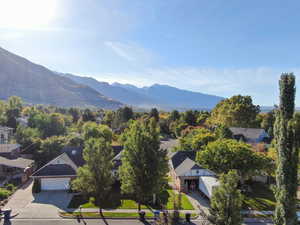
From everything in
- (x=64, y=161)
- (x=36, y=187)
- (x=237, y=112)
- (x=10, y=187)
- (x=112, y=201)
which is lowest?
(x=112, y=201)

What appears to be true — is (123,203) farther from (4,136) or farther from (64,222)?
(4,136)

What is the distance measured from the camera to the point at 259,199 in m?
25.5

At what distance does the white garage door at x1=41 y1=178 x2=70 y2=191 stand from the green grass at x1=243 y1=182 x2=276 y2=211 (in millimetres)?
21364

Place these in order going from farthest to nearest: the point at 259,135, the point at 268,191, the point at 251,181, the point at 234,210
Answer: the point at 259,135 < the point at 251,181 < the point at 268,191 < the point at 234,210

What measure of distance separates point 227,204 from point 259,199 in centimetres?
1629

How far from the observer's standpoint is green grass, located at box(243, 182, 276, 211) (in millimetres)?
23544

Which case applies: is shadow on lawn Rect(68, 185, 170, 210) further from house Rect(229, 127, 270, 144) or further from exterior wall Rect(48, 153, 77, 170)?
house Rect(229, 127, 270, 144)

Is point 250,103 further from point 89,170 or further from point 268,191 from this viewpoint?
point 89,170

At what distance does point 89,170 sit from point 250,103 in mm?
50034

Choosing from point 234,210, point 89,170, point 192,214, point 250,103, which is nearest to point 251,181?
point 192,214

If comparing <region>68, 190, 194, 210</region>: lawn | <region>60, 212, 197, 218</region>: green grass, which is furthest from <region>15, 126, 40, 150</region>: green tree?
<region>60, 212, 197, 218</region>: green grass

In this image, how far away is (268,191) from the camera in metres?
28.3

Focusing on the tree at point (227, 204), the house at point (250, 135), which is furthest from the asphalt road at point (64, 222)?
the house at point (250, 135)

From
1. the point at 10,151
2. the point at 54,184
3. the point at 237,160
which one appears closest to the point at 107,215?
the point at 54,184
